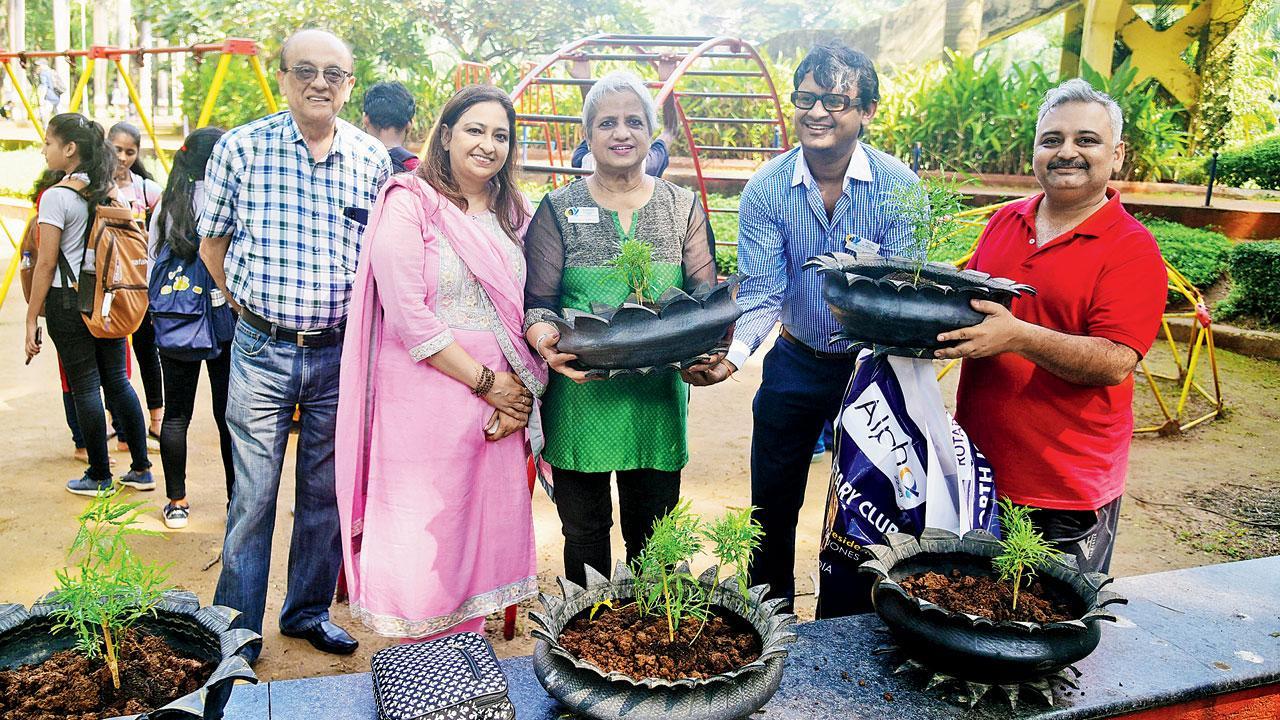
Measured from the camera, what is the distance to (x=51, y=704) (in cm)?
145

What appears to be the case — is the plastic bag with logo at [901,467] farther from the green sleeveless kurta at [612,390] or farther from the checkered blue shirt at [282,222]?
the checkered blue shirt at [282,222]

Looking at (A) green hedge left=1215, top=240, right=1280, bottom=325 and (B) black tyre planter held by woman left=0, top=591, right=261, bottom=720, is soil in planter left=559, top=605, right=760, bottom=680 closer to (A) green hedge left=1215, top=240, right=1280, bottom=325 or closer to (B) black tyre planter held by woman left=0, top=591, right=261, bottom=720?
(B) black tyre planter held by woman left=0, top=591, right=261, bottom=720

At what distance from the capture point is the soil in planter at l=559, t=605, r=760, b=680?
5.52 feet

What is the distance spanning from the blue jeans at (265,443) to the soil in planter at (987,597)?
1.89m

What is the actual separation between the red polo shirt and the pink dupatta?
1273 millimetres

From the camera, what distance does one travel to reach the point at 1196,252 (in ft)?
28.5

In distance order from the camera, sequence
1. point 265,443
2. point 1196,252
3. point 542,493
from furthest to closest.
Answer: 1. point 1196,252
2. point 542,493
3. point 265,443

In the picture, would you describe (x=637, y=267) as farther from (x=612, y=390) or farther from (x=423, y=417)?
(x=423, y=417)

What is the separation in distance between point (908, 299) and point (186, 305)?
306cm

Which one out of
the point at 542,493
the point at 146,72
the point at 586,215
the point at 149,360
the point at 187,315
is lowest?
the point at 542,493

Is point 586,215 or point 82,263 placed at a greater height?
point 586,215

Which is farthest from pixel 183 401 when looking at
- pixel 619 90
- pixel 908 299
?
pixel 908 299

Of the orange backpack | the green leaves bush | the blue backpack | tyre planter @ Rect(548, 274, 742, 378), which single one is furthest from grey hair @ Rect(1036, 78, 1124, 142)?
the green leaves bush

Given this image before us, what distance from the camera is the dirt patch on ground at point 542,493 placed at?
365cm
